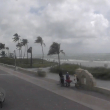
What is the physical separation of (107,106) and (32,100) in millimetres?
3907

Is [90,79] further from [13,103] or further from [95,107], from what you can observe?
[13,103]

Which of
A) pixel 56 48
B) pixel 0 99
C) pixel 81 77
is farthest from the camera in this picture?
pixel 56 48

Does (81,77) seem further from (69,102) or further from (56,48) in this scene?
(56,48)

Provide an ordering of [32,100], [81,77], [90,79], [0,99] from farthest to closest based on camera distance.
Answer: [81,77] → [90,79] → [32,100] → [0,99]

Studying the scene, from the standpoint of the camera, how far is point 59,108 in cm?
972

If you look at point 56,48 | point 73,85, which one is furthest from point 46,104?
point 56,48

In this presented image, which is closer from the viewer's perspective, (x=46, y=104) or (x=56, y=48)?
(x=46, y=104)

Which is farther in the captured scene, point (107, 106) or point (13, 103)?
point (13, 103)

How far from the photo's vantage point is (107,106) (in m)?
9.95

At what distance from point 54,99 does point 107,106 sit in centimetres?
308

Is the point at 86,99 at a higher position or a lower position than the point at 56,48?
lower

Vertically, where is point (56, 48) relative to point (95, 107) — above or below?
above

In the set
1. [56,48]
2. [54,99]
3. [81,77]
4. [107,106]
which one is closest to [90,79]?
[81,77]

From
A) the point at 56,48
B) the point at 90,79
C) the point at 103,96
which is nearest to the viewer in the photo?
the point at 103,96
